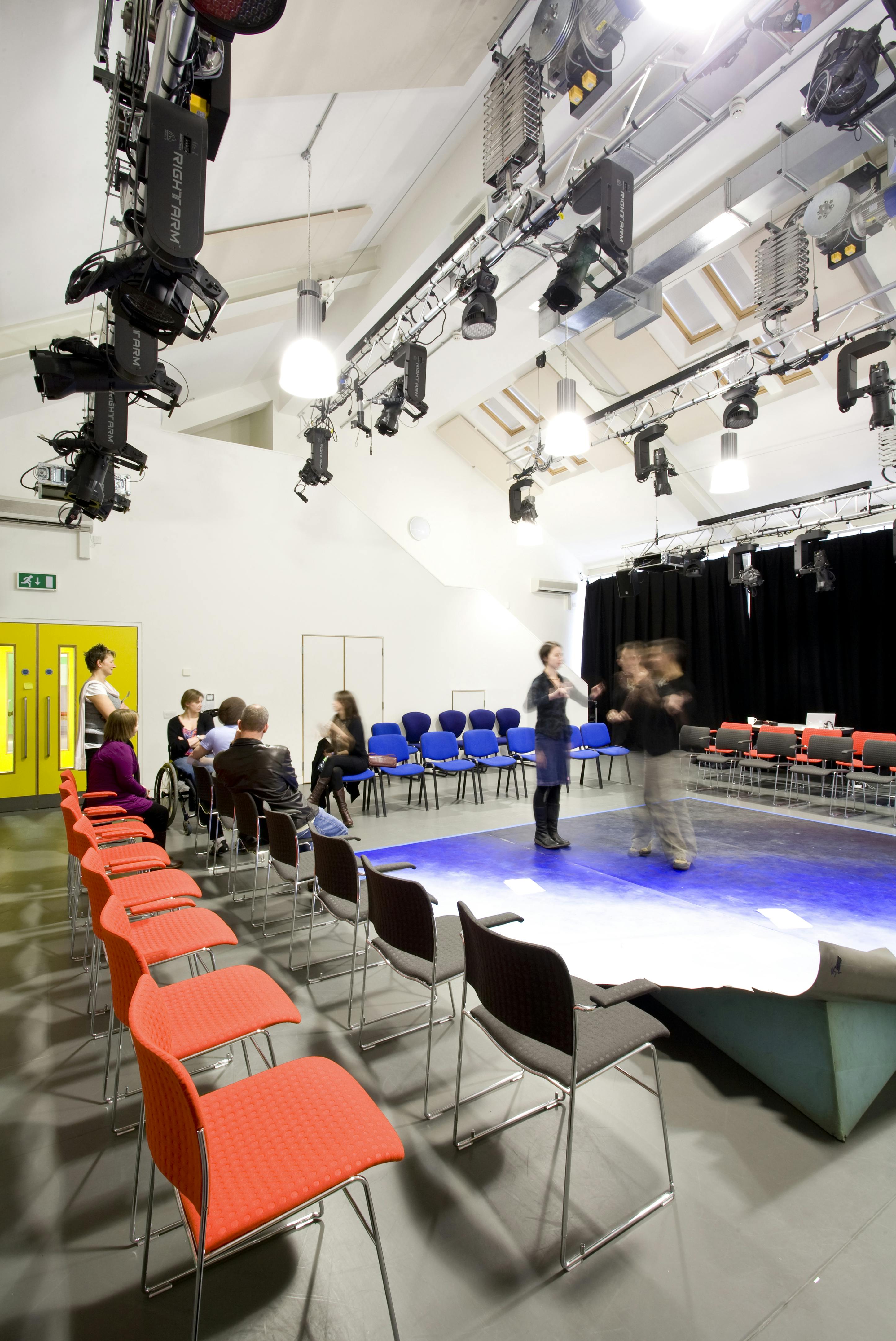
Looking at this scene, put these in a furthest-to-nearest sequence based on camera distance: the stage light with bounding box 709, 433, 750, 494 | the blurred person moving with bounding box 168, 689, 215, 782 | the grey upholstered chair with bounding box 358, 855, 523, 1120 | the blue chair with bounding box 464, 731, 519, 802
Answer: the blue chair with bounding box 464, 731, 519, 802
the stage light with bounding box 709, 433, 750, 494
the blurred person moving with bounding box 168, 689, 215, 782
the grey upholstered chair with bounding box 358, 855, 523, 1120

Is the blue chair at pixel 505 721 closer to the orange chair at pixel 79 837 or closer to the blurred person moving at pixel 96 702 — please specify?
the blurred person moving at pixel 96 702

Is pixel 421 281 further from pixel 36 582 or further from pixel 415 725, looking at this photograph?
pixel 415 725

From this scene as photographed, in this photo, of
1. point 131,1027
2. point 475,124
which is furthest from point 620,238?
point 131,1027

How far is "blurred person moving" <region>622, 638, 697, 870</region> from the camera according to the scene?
499cm

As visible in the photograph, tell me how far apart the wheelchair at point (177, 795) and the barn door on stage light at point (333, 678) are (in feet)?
6.66

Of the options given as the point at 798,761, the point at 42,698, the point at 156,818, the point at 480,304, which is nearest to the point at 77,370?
the point at 480,304

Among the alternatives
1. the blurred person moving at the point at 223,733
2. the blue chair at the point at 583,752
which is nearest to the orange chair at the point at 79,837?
the blurred person moving at the point at 223,733

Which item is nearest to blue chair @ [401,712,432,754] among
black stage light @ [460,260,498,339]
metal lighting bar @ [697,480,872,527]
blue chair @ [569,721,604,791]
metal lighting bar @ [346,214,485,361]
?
blue chair @ [569,721,604,791]

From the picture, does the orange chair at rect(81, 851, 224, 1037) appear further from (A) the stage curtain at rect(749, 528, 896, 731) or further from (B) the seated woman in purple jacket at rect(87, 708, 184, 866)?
(A) the stage curtain at rect(749, 528, 896, 731)

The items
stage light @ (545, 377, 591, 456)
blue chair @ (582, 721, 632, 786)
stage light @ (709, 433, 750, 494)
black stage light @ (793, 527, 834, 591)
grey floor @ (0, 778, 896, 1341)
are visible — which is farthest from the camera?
blue chair @ (582, 721, 632, 786)

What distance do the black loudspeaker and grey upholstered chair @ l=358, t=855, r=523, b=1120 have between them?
8.48 meters

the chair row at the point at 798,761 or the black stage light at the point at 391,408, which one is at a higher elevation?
the black stage light at the point at 391,408

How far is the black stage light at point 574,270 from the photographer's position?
3777 millimetres

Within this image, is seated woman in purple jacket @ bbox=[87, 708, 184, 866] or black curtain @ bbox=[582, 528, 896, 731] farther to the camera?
black curtain @ bbox=[582, 528, 896, 731]
